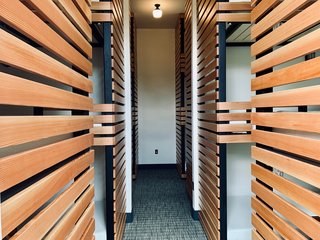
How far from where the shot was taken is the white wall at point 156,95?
6.05 metres

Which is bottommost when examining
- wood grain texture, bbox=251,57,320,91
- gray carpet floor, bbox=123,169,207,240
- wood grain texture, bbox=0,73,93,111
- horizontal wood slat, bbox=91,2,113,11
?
gray carpet floor, bbox=123,169,207,240

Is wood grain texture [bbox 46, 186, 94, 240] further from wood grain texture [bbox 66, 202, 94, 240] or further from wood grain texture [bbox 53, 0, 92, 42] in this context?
wood grain texture [bbox 53, 0, 92, 42]

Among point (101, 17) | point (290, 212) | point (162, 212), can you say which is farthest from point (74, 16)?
point (162, 212)

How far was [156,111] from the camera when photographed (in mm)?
6070

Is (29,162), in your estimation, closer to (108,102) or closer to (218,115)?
(108,102)

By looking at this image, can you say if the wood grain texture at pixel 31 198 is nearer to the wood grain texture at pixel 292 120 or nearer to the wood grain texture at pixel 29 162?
the wood grain texture at pixel 29 162

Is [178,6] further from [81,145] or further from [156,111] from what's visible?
[81,145]

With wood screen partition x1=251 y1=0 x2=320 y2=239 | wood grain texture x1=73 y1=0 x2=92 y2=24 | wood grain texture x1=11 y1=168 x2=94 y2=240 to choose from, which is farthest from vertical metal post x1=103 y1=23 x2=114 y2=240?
wood screen partition x1=251 y1=0 x2=320 y2=239

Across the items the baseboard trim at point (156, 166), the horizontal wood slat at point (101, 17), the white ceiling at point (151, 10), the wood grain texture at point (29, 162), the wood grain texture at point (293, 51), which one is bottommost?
the baseboard trim at point (156, 166)

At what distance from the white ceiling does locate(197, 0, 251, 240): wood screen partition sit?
7.31 ft

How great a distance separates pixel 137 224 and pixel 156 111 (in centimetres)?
334

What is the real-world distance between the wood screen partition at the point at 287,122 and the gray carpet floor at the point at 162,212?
4.87ft

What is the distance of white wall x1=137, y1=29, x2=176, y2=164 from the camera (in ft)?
19.8

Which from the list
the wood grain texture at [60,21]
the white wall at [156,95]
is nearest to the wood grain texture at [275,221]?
the wood grain texture at [60,21]
